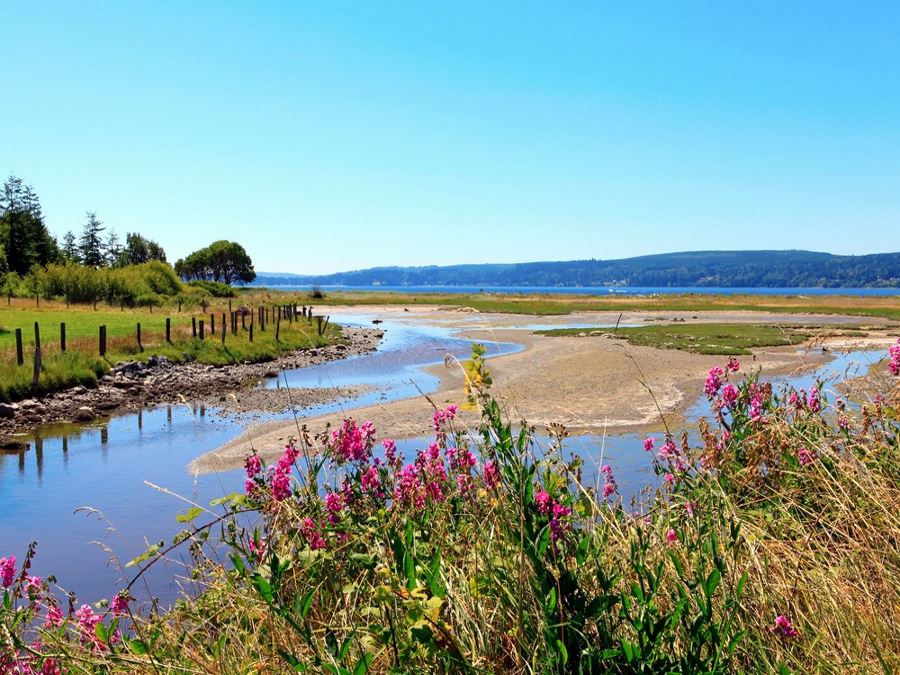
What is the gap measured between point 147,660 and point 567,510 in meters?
1.88

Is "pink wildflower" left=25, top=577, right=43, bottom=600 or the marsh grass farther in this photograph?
the marsh grass

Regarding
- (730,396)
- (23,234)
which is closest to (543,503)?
(730,396)

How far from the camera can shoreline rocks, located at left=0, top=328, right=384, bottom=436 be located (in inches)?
770

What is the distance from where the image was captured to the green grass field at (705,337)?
36.2 meters

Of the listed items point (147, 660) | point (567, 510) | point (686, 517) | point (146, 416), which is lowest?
point (146, 416)

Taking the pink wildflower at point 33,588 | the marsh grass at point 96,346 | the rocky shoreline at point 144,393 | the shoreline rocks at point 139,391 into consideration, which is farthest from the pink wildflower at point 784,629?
the rocky shoreline at point 144,393

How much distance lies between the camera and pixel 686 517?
12.6ft

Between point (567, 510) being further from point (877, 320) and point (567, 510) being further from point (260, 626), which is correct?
point (877, 320)

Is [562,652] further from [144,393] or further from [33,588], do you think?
[144,393]

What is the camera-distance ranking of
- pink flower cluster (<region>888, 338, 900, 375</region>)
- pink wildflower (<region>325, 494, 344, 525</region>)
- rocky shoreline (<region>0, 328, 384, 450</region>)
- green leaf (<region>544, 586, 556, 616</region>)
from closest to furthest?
1. green leaf (<region>544, 586, 556, 616</region>)
2. pink wildflower (<region>325, 494, 344, 525</region>)
3. pink flower cluster (<region>888, 338, 900, 375</region>)
4. rocky shoreline (<region>0, 328, 384, 450</region>)

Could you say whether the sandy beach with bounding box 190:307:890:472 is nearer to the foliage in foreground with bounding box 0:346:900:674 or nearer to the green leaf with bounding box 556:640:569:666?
the foliage in foreground with bounding box 0:346:900:674

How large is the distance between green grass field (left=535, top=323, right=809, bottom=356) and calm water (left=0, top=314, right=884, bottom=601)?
1236 cm

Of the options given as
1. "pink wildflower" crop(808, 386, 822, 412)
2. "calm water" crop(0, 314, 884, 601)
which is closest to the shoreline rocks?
"calm water" crop(0, 314, 884, 601)

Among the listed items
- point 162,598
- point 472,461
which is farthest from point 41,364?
point 472,461
